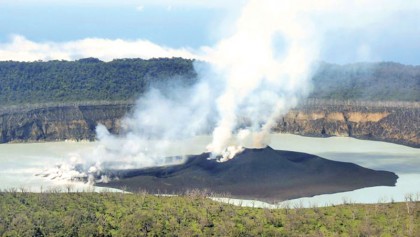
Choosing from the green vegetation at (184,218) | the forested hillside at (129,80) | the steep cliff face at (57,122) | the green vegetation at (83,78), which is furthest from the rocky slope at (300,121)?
the green vegetation at (184,218)

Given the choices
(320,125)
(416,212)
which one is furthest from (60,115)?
(416,212)

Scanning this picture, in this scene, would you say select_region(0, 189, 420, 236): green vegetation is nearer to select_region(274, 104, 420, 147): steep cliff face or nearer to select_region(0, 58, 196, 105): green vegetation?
select_region(274, 104, 420, 147): steep cliff face

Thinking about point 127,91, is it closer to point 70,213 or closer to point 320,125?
point 320,125

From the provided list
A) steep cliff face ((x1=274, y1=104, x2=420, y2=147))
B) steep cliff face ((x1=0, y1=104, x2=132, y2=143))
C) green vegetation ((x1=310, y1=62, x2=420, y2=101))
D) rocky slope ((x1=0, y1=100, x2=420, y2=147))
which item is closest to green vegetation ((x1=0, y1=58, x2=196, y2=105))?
steep cliff face ((x1=0, y1=104, x2=132, y2=143))

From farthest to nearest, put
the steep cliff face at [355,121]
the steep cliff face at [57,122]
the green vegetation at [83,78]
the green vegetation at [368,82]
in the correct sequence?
the green vegetation at [368,82] < the green vegetation at [83,78] < the steep cliff face at [355,121] < the steep cliff face at [57,122]

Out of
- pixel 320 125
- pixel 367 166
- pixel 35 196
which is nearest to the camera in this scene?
pixel 35 196

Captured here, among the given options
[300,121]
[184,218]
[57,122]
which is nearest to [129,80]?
[57,122]

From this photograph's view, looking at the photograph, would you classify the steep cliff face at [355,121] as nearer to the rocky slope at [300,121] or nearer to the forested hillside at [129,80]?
the rocky slope at [300,121]
